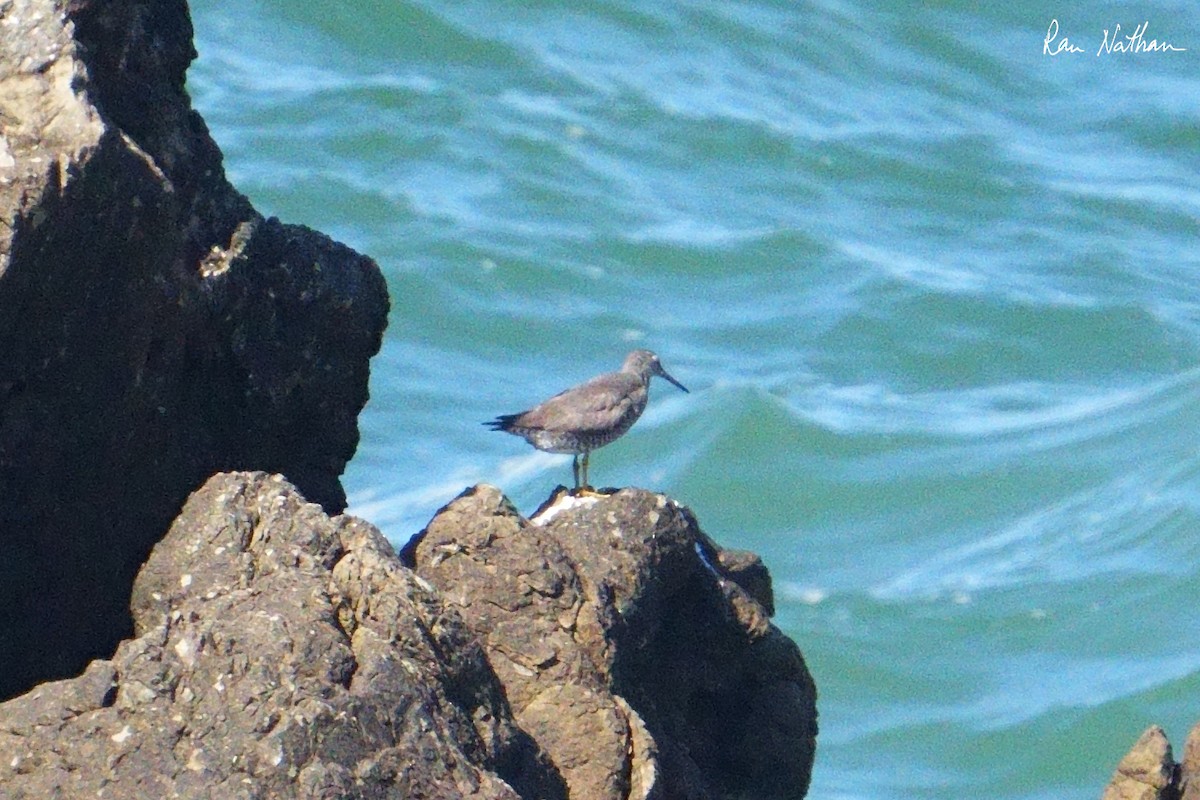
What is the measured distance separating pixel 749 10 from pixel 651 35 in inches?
84.6

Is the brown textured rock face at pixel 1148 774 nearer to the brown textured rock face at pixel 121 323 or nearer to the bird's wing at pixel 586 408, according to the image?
the brown textured rock face at pixel 121 323

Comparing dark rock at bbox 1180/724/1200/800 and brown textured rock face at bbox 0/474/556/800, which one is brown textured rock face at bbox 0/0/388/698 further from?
dark rock at bbox 1180/724/1200/800

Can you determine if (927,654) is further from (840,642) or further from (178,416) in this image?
(178,416)

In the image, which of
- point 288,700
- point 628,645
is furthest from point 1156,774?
point 288,700

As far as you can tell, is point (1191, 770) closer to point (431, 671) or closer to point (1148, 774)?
point (1148, 774)

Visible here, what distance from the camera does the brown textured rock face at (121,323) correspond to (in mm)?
5195

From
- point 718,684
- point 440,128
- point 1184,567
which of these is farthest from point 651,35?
point 718,684

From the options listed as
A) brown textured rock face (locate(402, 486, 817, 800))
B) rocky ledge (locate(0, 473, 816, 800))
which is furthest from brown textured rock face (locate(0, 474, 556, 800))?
brown textured rock face (locate(402, 486, 817, 800))

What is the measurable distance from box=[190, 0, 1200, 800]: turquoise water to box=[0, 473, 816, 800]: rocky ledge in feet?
31.0

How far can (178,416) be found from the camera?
591cm

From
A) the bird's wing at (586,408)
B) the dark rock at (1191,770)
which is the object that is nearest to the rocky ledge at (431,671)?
the dark rock at (1191,770)

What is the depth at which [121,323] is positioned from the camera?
546 cm
